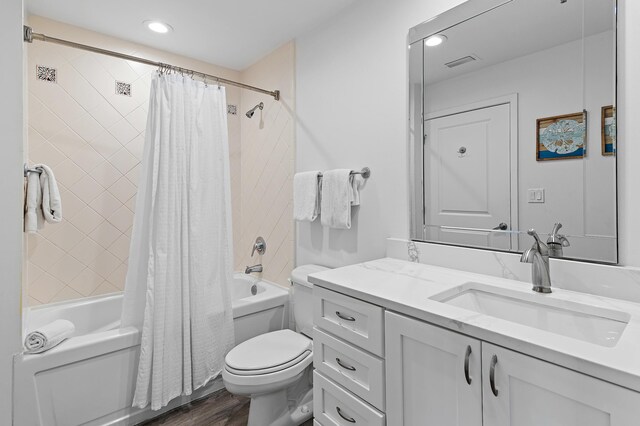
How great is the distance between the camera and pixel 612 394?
63 cm

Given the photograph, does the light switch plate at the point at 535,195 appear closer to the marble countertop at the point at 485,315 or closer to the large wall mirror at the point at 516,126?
the large wall mirror at the point at 516,126

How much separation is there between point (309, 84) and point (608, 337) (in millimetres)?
2058

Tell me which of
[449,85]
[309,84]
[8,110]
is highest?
[309,84]

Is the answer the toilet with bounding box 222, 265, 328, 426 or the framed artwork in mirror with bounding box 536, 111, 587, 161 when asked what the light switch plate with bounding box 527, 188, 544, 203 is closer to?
the framed artwork in mirror with bounding box 536, 111, 587, 161

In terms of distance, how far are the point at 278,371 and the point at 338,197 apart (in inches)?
38.2

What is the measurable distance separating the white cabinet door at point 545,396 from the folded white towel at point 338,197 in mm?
1141

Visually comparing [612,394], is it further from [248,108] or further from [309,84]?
[248,108]

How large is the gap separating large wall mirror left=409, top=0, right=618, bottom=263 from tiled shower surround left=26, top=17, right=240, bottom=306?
207 cm

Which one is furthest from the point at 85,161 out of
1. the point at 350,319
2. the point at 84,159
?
the point at 350,319

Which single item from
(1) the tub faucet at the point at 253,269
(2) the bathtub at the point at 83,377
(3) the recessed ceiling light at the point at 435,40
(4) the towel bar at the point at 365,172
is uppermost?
(3) the recessed ceiling light at the point at 435,40

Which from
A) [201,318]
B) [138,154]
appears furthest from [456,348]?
[138,154]

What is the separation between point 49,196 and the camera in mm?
1616

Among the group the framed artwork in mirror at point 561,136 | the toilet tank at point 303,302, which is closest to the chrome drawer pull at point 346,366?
the toilet tank at point 303,302

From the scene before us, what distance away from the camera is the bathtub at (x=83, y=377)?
147 centimetres
